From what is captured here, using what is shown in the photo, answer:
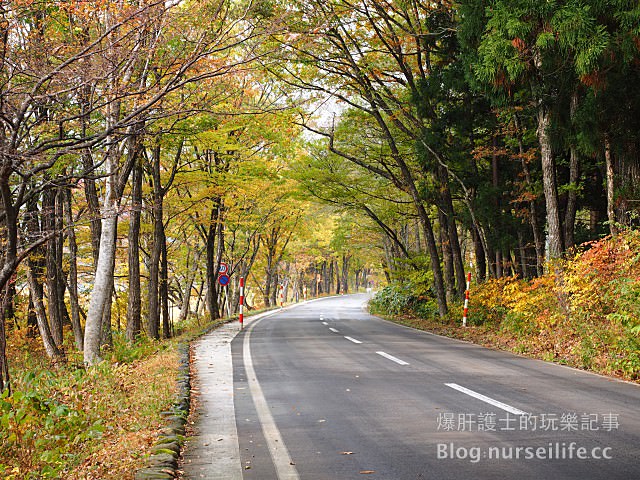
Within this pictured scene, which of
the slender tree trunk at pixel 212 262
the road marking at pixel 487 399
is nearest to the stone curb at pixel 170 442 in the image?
the road marking at pixel 487 399

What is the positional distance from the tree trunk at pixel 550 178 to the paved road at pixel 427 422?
A: 4.14 meters

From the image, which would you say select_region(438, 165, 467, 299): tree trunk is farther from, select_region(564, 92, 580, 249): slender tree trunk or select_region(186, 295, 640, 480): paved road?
select_region(186, 295, 640, 480): paved road

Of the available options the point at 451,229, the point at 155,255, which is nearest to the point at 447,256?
the point at 451,229

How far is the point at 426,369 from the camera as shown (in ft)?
33.8

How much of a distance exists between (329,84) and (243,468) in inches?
715

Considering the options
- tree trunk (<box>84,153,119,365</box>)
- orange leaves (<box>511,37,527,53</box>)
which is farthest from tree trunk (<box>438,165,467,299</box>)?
tree trunk (<box>84,153,119,365</box>)

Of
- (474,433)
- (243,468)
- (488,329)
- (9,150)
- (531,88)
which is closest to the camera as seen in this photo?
(243,468)

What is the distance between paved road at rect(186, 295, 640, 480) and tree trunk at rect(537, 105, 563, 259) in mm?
4135

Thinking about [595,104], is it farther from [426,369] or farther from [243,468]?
[243,468]

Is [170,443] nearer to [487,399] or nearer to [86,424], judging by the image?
[86,424]

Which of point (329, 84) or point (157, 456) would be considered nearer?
point (157, 456)

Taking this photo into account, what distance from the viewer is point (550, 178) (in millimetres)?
14219

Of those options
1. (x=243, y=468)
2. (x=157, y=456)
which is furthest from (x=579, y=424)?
(x=157, y=456)

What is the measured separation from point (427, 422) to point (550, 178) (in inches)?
375
